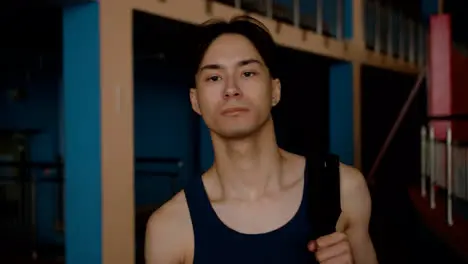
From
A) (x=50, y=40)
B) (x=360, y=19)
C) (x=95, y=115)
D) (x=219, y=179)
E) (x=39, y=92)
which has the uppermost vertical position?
(x=360, y=19)

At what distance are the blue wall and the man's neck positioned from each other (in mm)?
4620

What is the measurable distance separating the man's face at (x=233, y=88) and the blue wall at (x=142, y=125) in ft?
15.2

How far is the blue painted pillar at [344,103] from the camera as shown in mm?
5664

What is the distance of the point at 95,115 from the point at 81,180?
1.17 ft

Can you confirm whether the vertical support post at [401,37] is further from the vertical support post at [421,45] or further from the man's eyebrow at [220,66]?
the man's eyebrow at [220,66]

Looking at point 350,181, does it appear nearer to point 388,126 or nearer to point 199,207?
point 199,207

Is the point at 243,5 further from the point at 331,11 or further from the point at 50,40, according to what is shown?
the point at 331,11

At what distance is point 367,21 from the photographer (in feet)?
21.0

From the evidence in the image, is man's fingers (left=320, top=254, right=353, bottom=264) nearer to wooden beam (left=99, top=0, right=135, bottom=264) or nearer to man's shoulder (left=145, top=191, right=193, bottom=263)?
man's shoulder (left=145, top=191, right=193, bottom=263)

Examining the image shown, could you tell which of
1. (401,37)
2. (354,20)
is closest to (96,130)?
(354,20)

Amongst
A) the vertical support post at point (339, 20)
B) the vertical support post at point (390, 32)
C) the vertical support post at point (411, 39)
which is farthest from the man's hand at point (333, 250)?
the vertical support post at point (411, 39)

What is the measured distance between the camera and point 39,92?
5582 mm

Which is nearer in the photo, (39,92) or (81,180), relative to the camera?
(81,180)

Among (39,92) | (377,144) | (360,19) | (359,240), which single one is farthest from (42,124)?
(359,240)
